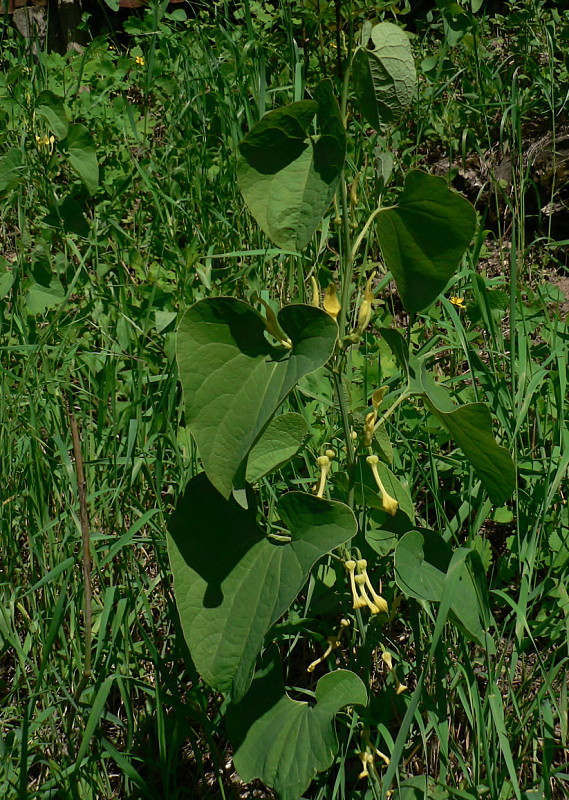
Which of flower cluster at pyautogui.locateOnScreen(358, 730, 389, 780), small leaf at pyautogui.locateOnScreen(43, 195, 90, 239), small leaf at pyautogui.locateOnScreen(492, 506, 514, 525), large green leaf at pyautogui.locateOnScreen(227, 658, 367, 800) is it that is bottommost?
flower cluster at pyautogui.locateOnScreen(358, 730, 389, 780)

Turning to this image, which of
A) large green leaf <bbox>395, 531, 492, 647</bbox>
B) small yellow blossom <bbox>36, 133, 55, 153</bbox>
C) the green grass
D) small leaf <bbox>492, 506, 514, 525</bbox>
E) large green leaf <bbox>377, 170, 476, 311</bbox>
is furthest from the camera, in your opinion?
small yellow blossom <bbox>36, 133, 55, 153</bbox>

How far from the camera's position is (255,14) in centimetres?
368

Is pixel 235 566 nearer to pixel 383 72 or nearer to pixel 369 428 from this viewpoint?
pixel 369 428

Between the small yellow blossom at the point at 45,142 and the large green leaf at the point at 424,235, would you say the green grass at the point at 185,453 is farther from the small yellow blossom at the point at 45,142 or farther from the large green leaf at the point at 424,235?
the large green leaf at the point at 424,235

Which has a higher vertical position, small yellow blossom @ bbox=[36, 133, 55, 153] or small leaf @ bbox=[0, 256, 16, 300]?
small yellow blossom @ bbox=[36, 133, 55, 153]

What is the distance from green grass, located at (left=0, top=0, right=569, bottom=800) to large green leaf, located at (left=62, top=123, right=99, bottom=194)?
5.4 inches

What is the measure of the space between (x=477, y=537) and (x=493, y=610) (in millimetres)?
228

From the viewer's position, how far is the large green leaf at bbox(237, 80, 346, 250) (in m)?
1.14

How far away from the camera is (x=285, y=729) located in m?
1.29

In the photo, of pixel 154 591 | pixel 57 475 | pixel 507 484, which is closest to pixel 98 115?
pixel 57 475

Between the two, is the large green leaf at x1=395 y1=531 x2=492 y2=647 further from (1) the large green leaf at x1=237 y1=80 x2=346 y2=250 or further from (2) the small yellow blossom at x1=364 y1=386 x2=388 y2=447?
(1) the large green leaf at x1=237 y1=80 x2=346 y2=250

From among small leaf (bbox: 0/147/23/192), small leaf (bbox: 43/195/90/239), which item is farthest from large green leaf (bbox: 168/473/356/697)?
small leaf (bbox: 0/147/23/192)

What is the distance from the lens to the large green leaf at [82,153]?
253cm

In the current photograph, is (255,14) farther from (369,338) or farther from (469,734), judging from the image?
(469,734)
